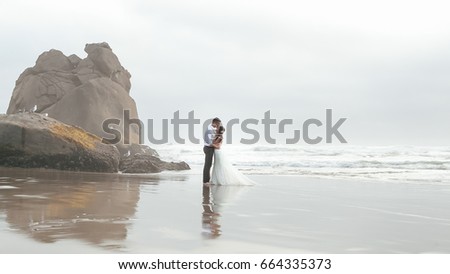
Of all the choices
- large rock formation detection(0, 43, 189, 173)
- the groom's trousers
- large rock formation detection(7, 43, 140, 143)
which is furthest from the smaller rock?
large rock formation detection(7, 43, 140, 143)

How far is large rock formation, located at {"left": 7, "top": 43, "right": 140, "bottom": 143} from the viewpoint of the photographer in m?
25.8

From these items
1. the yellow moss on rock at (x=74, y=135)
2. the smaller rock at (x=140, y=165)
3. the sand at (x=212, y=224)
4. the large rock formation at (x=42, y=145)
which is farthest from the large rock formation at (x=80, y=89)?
the sand at (x=212, y=224)

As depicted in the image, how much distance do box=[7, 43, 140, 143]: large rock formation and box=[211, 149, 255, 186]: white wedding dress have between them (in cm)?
1435

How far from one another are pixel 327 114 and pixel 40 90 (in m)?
20.2

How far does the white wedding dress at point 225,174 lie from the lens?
11359mm

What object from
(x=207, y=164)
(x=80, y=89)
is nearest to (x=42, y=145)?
(x=207, y=164)

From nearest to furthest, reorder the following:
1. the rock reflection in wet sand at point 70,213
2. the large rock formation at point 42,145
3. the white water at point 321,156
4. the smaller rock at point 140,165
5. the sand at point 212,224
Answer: the sand at point 212,224
the rock reflection in wet sand at point 70,213
the large rock formation at point 42,145
the smaller rock at point 140,165
the white water at point 321,156

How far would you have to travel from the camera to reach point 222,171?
11.6 meters

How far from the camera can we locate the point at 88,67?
97.3 feet

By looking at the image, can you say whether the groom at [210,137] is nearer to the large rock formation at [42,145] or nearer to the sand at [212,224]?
the sand at [212,224]

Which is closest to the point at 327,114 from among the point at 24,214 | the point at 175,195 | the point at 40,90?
the point at 40,90

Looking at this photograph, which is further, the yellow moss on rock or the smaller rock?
the smaller rock

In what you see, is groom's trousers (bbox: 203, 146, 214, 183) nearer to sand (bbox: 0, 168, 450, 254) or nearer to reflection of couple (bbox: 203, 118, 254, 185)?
reflection of couple (bbox: 203, 118, 254, 185)
